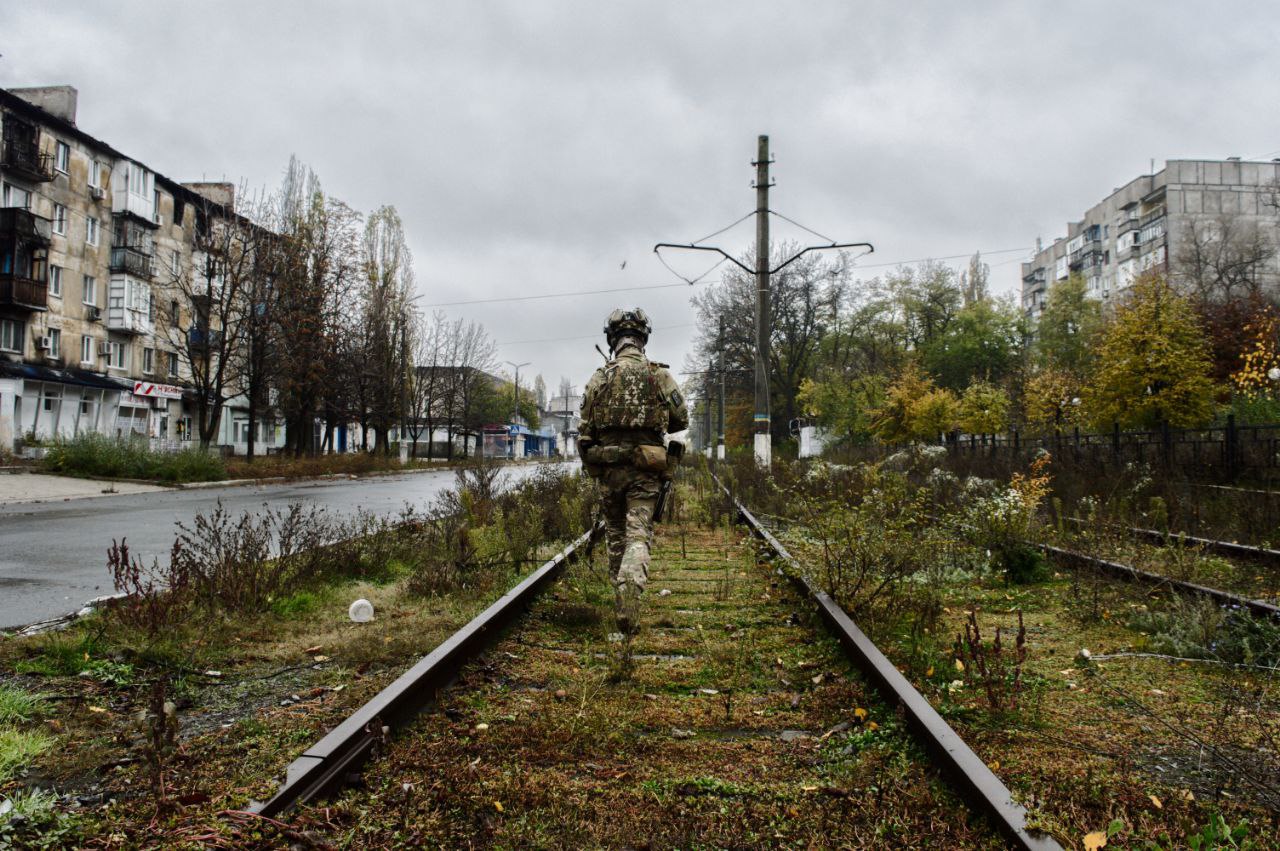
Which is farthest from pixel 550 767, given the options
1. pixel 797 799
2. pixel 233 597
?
pixel 233 597

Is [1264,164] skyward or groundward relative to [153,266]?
skyward

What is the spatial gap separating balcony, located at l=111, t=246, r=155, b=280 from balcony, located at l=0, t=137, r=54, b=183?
550 centimetres

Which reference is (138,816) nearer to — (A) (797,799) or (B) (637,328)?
(A) (797,799)

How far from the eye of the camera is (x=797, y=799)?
2943 mm

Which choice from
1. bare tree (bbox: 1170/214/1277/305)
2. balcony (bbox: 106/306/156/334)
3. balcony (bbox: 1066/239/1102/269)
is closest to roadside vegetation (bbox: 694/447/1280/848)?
bare tree (bbox: 1170/214/1277/305)

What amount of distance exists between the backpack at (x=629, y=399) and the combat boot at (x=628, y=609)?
45.5 inches

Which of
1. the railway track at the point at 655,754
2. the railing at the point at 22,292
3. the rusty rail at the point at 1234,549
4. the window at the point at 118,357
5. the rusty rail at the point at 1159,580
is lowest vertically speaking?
the railway track at the point at 655,754

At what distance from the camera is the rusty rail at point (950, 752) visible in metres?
2.45

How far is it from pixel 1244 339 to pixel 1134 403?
1658 cm

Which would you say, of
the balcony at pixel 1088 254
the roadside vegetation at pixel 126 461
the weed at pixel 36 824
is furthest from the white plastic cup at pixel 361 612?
the balcony at pixel 1088 254

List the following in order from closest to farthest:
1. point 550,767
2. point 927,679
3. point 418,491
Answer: point 550,767, point 927,679, point 418,491

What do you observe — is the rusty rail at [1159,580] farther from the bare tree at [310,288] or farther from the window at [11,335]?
the window at [11,335]

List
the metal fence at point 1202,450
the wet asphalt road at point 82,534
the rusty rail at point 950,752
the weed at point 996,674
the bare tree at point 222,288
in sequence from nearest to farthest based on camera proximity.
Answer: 1. the rusty rail at point 950,752
2. the weed at point 996,674
3. the wet asphalt road at point 82,534
4. the metal fence at point 1202,450
5. the bare tree at point 222,288

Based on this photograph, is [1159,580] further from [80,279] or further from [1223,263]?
[1223,263]
